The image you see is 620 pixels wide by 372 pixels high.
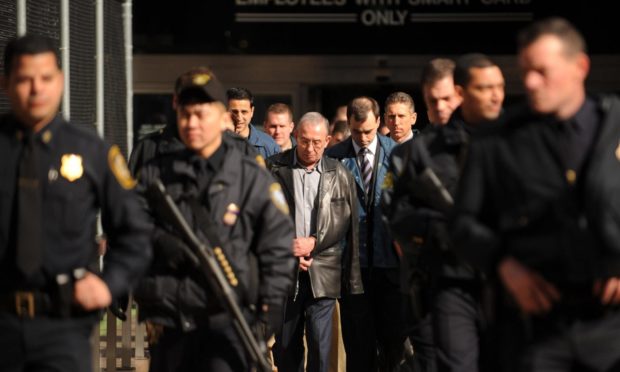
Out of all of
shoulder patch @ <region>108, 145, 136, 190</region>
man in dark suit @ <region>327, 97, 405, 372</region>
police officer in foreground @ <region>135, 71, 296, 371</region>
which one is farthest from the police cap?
man in dark suit @ <region>327, 97, 405, 372</region>

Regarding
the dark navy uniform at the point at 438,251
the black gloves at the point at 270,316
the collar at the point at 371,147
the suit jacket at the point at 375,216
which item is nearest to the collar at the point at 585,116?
the dark navy uniform at the point at 438,251

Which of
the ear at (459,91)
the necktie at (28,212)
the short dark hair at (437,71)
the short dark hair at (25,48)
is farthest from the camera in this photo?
the short dark hair at (437,71)

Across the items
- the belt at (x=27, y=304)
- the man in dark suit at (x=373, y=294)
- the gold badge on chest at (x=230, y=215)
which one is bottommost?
the man in dark suit at (x=373, y=294)

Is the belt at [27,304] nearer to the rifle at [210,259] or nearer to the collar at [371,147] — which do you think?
the rifle at [210,259]

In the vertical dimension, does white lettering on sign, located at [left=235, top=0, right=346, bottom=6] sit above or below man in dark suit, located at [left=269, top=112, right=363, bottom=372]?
above

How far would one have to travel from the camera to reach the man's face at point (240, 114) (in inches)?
424

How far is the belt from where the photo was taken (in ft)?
17.0

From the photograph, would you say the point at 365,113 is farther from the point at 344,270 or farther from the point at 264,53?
the point at 264,53

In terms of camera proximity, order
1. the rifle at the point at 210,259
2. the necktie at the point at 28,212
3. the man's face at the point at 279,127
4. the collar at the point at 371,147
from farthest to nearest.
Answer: the man's face at the point at 279,127
the collar at the point at 371,147
the rifle at the point at 210,259
the necktie at the point at 28,212

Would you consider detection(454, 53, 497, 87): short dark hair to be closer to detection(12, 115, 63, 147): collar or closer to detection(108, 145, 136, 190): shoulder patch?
detection(108, 145, 136, 190): shoulder patch

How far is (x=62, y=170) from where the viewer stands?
210 inches

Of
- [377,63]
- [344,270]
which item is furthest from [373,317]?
[377,63]

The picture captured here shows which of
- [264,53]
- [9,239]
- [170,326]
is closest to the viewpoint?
[9,239]

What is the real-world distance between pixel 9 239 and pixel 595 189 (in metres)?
2.23
